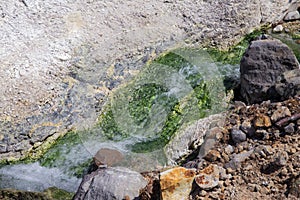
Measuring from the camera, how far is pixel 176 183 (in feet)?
22.2

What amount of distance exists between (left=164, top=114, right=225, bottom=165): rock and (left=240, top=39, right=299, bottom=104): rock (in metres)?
0.73

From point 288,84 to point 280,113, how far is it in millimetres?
1142

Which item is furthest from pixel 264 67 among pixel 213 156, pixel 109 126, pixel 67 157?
pixel 67 157

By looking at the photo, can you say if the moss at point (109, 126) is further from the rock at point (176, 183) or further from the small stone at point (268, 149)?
the small stone at point (268, 149)

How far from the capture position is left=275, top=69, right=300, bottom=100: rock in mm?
8703

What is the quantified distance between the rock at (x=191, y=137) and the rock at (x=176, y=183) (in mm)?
1678

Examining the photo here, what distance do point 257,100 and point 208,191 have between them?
9.54ft

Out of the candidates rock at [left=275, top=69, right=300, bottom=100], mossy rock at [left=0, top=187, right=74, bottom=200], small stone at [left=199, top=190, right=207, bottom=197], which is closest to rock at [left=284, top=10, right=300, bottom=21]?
rock at [left=275, top=69, right=300, bottom=100]

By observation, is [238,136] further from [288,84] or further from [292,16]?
[292,16]

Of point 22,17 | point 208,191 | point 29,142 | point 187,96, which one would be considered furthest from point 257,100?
point 22,17

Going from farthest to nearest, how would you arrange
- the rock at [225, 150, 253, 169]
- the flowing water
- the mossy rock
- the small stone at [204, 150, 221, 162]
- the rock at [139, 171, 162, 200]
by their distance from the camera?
the flowing water, the mossy rock, the small stone at [204, 150, 221, 162], the rock at [225, 150, 253, 169], the rock at [139, 171, 162, 200]

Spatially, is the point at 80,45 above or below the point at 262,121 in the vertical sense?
above

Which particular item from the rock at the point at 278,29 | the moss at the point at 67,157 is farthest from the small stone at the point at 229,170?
the rock at the point at 278,29

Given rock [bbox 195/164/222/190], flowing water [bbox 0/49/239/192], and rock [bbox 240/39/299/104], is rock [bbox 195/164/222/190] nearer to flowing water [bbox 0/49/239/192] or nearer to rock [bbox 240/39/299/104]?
flowing water [bbox 0/49/239/192]
